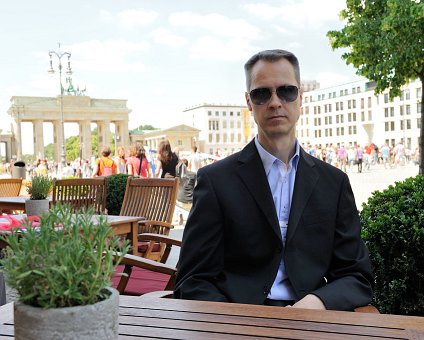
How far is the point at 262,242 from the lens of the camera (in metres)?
2.28

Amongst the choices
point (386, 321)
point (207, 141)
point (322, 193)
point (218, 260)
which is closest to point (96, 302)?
point (386, 321)

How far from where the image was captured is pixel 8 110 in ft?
277

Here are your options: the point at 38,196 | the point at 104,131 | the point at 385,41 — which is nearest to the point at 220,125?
the point at 104,131

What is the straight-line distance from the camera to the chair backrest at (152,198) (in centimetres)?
581

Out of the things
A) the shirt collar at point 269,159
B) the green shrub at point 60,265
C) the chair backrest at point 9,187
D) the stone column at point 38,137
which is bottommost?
the chair backrest at point 9,187

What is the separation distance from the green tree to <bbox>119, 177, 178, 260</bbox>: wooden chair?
6528 mm

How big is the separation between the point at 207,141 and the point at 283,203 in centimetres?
14482

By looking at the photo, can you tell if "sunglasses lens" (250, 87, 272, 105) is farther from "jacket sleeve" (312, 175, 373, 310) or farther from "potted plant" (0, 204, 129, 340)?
"potted plant" (0, 204, 129, 340)

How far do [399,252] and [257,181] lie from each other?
1.20 m

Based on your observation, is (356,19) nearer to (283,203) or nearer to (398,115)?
(283,203)

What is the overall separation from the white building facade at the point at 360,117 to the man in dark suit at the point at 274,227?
85.1 meters

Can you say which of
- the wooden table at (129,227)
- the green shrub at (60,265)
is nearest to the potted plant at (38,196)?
the wooden table at (129,227)

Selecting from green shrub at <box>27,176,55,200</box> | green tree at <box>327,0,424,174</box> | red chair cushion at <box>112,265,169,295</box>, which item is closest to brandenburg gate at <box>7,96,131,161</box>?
green tree at <box>327,0,424,174</box>

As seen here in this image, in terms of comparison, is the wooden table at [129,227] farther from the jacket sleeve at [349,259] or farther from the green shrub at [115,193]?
the green shrub at [115,193]
